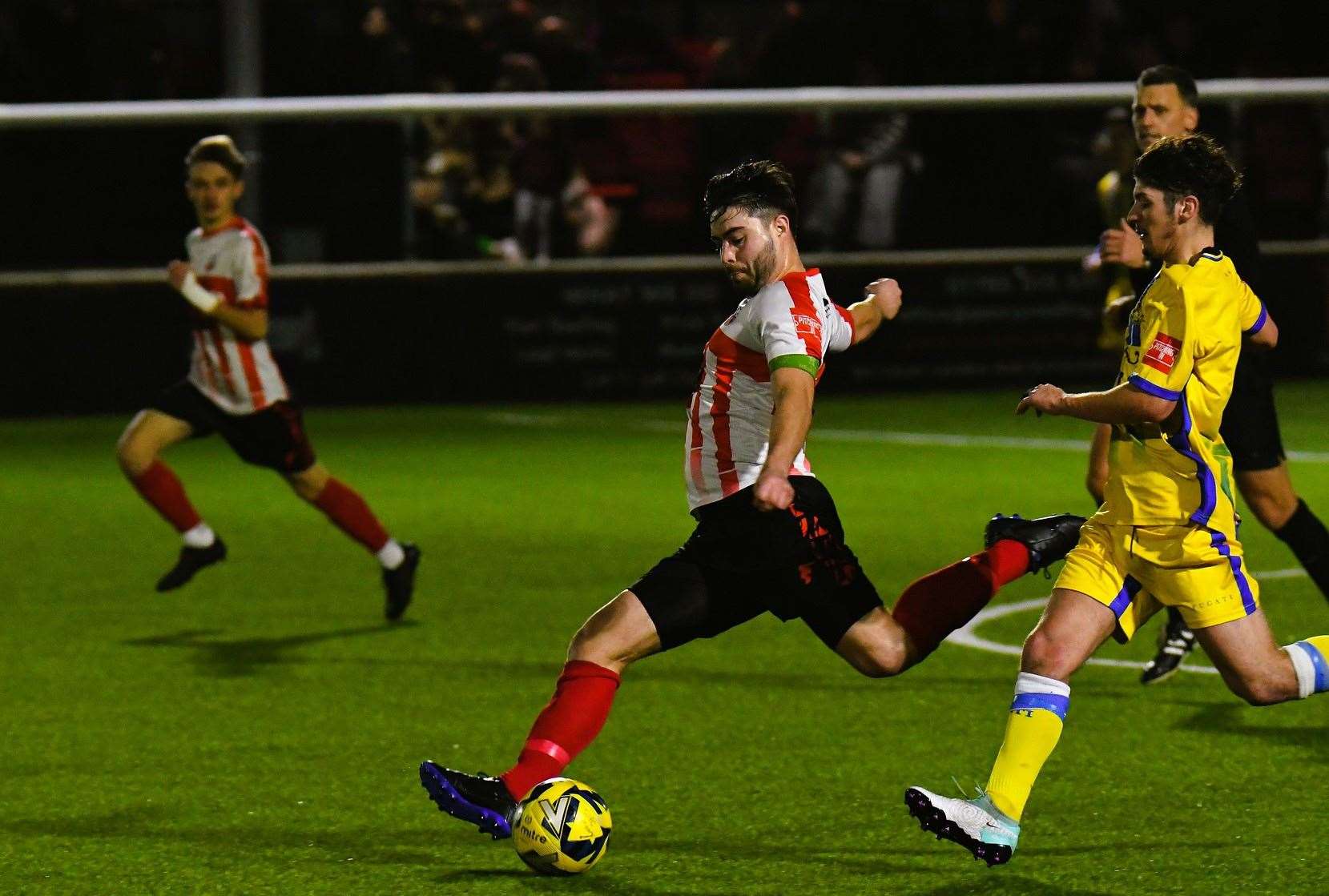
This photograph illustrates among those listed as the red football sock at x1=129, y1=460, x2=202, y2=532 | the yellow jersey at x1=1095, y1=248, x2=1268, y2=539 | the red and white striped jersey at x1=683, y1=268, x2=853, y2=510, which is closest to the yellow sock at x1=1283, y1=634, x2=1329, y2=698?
the yellow jersey at x1=1095, y1=248, x2=1268, y2=539

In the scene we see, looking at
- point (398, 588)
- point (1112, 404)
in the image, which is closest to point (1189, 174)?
point (1112, 404)

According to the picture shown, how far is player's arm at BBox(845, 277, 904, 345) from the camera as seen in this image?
5703 mm

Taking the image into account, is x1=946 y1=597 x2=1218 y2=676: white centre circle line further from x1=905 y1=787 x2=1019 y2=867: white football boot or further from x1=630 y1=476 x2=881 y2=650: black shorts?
x1=905 y1=787 x2=1019 y2=867: white football boot

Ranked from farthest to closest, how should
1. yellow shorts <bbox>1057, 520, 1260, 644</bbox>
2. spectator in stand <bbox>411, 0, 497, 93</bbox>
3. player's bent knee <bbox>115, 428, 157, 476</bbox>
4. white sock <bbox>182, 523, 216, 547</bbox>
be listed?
Answer: spectator in stand <bbox>411, 0, 497, 93</bbox> < white sock <bbox>182, 523, 216, 547</bbox> < player's bent knee <bbox>115, 428, 157, 476</bbox> < yellow shorts <bbox>1057, 520, 1260, 644</bbox>

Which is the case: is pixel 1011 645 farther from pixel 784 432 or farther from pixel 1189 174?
pixel 784 432

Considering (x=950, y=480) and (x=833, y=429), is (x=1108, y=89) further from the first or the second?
(x=950, y=480)

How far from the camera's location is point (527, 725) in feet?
22.8

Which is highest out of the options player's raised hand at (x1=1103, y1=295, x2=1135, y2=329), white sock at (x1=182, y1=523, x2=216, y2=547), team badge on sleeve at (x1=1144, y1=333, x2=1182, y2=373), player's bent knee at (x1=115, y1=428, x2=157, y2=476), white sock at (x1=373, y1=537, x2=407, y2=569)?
team badge on sleeve at (x1=1144, y1=333, x2=1182, y2=373)

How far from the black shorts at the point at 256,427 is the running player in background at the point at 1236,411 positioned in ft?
10.8

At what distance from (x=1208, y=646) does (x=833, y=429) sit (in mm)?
10261

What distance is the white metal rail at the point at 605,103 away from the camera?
15883 mm

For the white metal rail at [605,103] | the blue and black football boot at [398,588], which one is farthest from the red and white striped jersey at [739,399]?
the white metal rail at [605,103]

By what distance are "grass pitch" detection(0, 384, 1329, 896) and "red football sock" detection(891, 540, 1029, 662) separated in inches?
19.4

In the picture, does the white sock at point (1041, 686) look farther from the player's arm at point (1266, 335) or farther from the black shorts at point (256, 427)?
the black shorts at point (256, 427)
